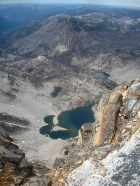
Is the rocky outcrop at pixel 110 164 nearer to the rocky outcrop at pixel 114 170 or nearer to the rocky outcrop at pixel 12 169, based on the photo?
the rocky outcrop at pixel 114 170

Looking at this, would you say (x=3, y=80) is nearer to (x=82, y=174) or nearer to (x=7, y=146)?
(x=7, y=146)

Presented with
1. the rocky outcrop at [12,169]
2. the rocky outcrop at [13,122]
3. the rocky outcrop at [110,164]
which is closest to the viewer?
the rocky outcrop at [110,164]

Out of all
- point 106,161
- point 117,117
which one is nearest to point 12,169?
point 106,161

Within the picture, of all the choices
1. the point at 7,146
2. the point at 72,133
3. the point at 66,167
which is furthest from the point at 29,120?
the point at 66,167

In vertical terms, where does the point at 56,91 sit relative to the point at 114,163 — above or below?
below

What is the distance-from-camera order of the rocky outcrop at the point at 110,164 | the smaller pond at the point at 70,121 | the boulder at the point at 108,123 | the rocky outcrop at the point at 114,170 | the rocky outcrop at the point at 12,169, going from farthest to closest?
1. the smaller pond at the point at 70,121
2. the boulder at the point at 108,123
3. the rocky outcrop at the point at 12,169
4. the rocky outcrop at the point at 110,164
5. the rocky outcrop at the point at 114,170

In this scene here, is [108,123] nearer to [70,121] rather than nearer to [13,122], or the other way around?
[13,122]

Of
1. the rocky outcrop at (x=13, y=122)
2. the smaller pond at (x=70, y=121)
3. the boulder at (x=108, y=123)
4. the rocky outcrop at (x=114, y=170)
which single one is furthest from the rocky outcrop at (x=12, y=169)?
the smaller pond at (x=70, y=121)

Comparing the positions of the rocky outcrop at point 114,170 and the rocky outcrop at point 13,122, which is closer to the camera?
the rocky outcrop at point 114,170
